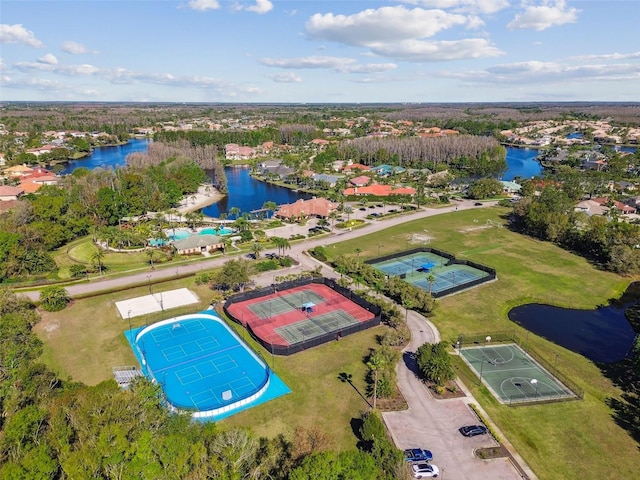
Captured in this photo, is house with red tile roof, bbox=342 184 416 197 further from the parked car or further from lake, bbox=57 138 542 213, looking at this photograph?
the parked car

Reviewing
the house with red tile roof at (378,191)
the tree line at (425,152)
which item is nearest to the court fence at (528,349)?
the house with red tile roof at (378,191)

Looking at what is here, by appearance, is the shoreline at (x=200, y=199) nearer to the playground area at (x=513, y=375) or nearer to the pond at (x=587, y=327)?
the playground area at (x=513, y=375)

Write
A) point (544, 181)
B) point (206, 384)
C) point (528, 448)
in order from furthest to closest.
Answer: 1. point (544, 181)
2. point (206, 384)
3. point (528, 448)

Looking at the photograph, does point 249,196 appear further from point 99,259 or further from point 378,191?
point 99,259

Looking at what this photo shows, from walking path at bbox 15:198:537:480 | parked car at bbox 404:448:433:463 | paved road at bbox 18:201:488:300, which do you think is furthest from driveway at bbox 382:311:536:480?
paved road at bbox 18:201:488:300

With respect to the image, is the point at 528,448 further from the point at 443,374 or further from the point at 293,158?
the point at 293,158

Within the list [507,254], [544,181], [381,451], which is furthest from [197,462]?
[544,181]
